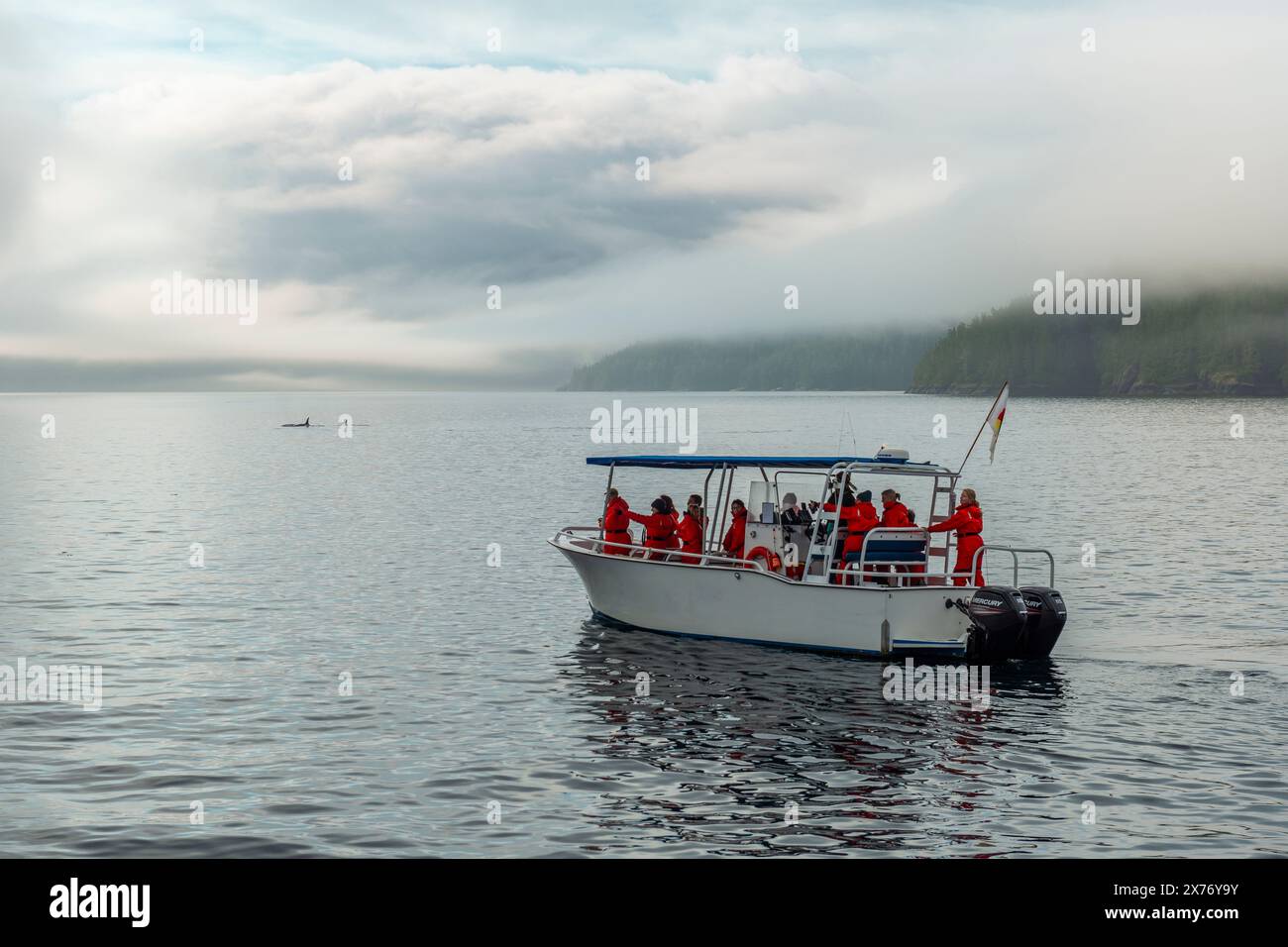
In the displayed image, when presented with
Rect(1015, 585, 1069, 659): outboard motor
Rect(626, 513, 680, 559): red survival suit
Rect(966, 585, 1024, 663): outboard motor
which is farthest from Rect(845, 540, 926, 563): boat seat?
Rect(626, 513, 680, 559): red survival suit

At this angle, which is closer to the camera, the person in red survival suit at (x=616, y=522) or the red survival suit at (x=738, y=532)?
the red survival suit at (x=738, y=532)


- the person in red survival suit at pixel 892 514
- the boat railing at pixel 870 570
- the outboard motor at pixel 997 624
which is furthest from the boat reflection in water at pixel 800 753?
the person in red survival suit at pixel 892 514

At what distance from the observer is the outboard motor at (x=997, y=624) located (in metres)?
20.0

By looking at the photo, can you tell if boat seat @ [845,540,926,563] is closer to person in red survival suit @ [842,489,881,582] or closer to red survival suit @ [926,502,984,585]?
person in red survival suit @ [842,489,881,582]

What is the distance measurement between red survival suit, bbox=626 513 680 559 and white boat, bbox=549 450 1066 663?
37 cm

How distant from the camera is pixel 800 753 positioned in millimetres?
15906

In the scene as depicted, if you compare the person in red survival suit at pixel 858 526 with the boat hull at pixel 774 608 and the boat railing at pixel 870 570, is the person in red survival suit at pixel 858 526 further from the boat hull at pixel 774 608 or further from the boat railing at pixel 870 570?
the boat hull at pixel 774 608

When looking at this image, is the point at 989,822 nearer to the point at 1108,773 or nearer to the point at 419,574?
the point at 1108,773
